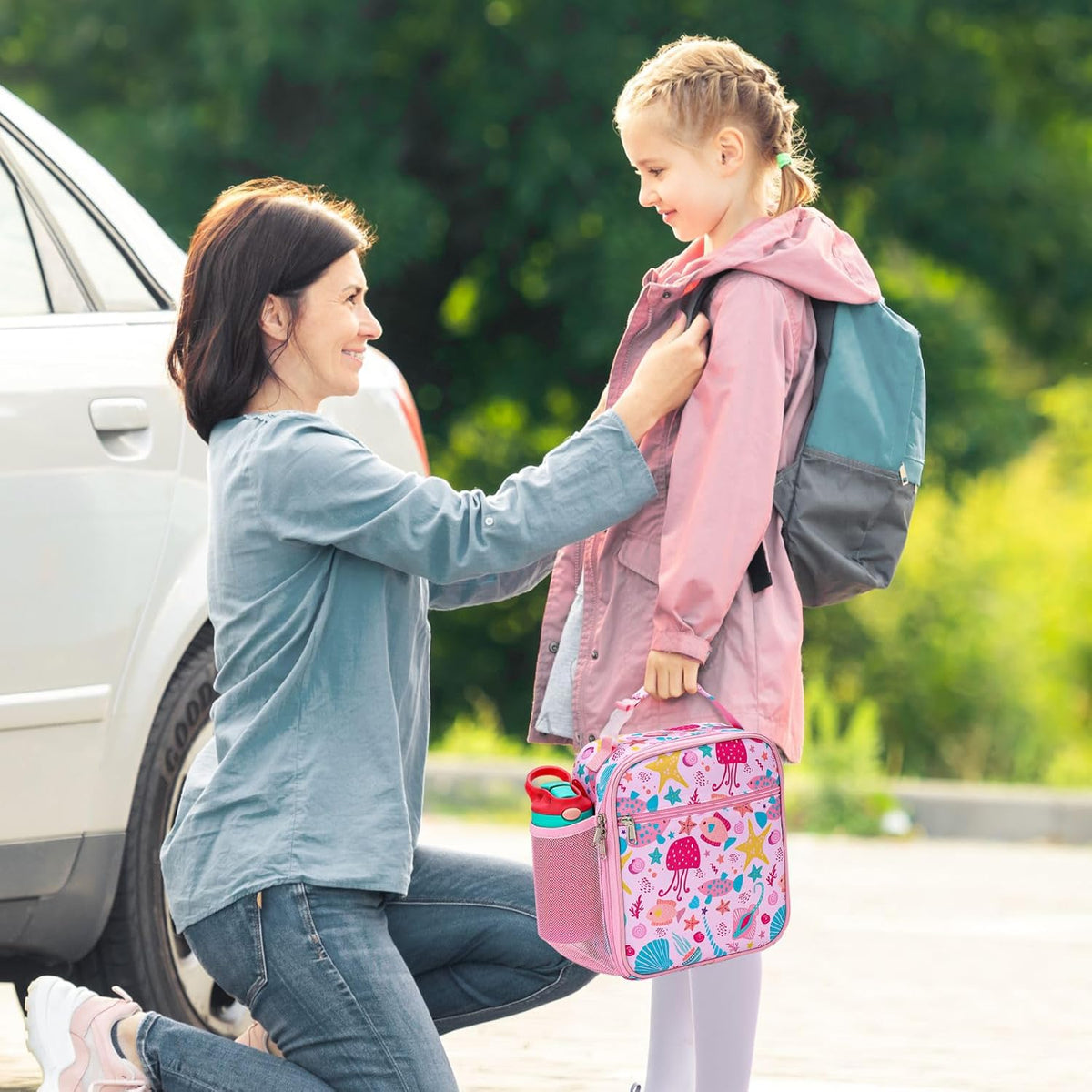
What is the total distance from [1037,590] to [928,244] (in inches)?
91.3

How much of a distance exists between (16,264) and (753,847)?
1687mm

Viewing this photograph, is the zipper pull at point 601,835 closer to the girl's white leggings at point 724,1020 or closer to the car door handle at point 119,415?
the girl's white leggings at point 724,1020

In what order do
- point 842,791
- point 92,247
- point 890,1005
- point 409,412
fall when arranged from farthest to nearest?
point 842,791
point 890,1005
point 409,412
point 92,247

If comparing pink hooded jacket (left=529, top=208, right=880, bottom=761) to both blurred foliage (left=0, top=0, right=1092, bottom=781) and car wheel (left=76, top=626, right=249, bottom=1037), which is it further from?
blurred foliage (left=0, top=0, right=1092, bottom=781)

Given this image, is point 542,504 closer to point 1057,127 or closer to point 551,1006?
point 551,1006

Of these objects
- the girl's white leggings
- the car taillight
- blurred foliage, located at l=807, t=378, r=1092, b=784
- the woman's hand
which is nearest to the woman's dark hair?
the woman's hand

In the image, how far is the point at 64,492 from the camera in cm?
347

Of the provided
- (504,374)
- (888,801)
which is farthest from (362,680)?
(504,374)

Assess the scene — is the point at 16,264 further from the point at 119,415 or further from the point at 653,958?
the point at 653,958

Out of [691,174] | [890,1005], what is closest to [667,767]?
[691,174]

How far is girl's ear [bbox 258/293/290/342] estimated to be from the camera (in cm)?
300

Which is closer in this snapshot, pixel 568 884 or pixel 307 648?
pixel 307 648

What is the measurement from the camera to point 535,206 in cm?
1093

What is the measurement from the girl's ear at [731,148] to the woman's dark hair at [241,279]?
0.60 m
